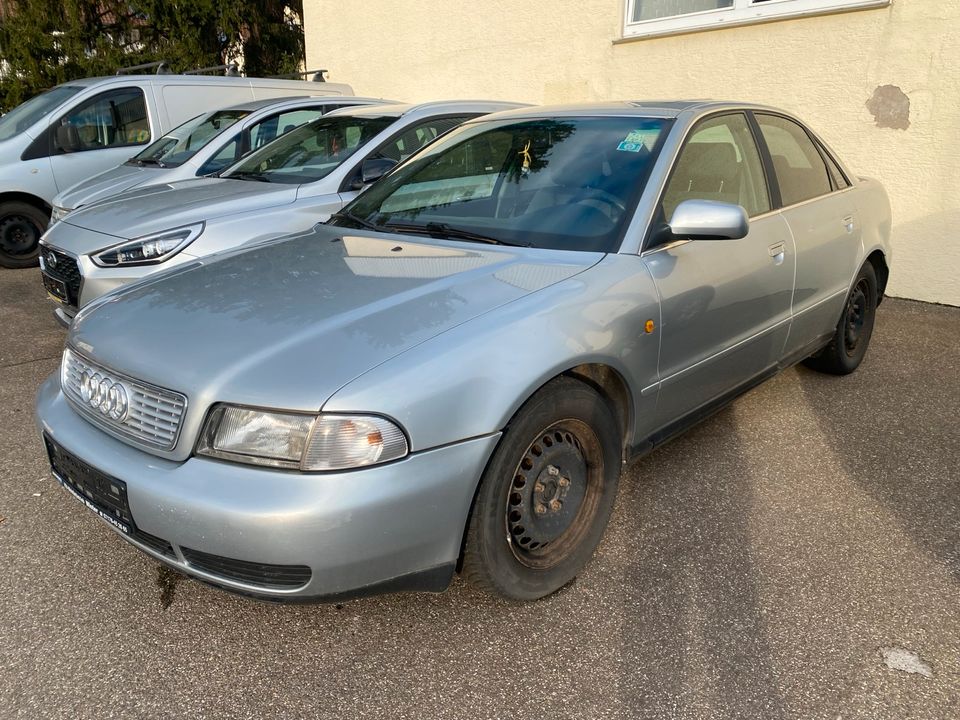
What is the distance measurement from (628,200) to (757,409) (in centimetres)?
182

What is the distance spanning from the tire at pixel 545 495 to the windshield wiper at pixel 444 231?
0.72m

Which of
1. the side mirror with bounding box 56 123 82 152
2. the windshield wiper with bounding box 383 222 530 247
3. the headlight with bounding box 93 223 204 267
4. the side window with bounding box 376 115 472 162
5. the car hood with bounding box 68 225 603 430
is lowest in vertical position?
the headlight with bounding box 93 223 204 267

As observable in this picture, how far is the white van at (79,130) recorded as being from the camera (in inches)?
295

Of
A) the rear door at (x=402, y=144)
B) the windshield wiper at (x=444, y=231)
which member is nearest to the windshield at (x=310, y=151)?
the rear door at (x=402, y=144)

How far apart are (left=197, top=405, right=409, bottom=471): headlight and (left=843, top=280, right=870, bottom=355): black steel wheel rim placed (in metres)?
3.37

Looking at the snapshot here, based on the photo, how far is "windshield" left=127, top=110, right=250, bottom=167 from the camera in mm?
6797

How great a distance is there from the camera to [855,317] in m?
4.61

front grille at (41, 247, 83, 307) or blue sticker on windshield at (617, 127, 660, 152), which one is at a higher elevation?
blue sticker on windshield at (617, 127, 660, 152)

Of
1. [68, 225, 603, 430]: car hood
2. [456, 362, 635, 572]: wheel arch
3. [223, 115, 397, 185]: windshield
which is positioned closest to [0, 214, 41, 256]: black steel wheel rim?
[223, 115, 397, 185]: windshield

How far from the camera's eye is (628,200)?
2918 millimetres

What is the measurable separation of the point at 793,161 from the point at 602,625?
2630 millimetres

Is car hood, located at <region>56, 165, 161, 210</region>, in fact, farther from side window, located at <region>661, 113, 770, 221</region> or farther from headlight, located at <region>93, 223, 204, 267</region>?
side window, located at <region>661, 113, 770, 221</region>

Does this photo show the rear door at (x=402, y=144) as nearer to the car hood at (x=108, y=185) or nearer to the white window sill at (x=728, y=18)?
the car hood at (x=108, y=185)

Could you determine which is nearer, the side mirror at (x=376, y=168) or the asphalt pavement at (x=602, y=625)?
the asphalt pavement at (x=602, y=625)
